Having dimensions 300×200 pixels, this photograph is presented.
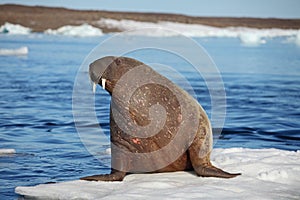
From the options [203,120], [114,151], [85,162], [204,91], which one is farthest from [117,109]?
[204,91]

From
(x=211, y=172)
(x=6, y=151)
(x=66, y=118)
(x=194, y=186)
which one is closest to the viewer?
(x=194, y=186)

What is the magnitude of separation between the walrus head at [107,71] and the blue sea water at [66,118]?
1.23 metres

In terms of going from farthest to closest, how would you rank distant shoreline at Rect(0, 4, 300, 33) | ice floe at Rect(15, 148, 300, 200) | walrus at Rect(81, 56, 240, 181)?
distant shoreline at Rect(0, 4, 300, 33), walrus at Rect(81, 56, 240, 181), ice floe at Rect(15, 148, 300, 200)

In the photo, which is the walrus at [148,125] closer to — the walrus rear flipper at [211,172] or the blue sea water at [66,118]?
the walrus rear flipper at [211,172]

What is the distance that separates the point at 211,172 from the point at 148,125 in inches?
33.0

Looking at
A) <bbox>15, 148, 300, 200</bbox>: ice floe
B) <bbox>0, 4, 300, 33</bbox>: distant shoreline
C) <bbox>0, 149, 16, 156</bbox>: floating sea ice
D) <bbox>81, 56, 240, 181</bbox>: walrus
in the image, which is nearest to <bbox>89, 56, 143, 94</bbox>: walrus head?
<bbox>81, 56, 240, 181</bbox>: walrus

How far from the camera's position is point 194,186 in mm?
6324

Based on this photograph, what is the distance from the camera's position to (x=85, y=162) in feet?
27.6

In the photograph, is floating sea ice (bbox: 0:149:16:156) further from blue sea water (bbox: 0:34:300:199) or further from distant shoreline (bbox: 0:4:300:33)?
distant shoreline (bbox: 0:4:300:33)

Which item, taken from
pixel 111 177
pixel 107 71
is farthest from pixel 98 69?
pixel 111 177

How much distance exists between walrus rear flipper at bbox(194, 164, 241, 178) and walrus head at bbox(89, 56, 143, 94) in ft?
4.21

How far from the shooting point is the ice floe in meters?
6.03

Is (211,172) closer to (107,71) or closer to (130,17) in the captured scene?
A: (107,71)

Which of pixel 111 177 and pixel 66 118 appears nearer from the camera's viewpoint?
pixel 111 177
